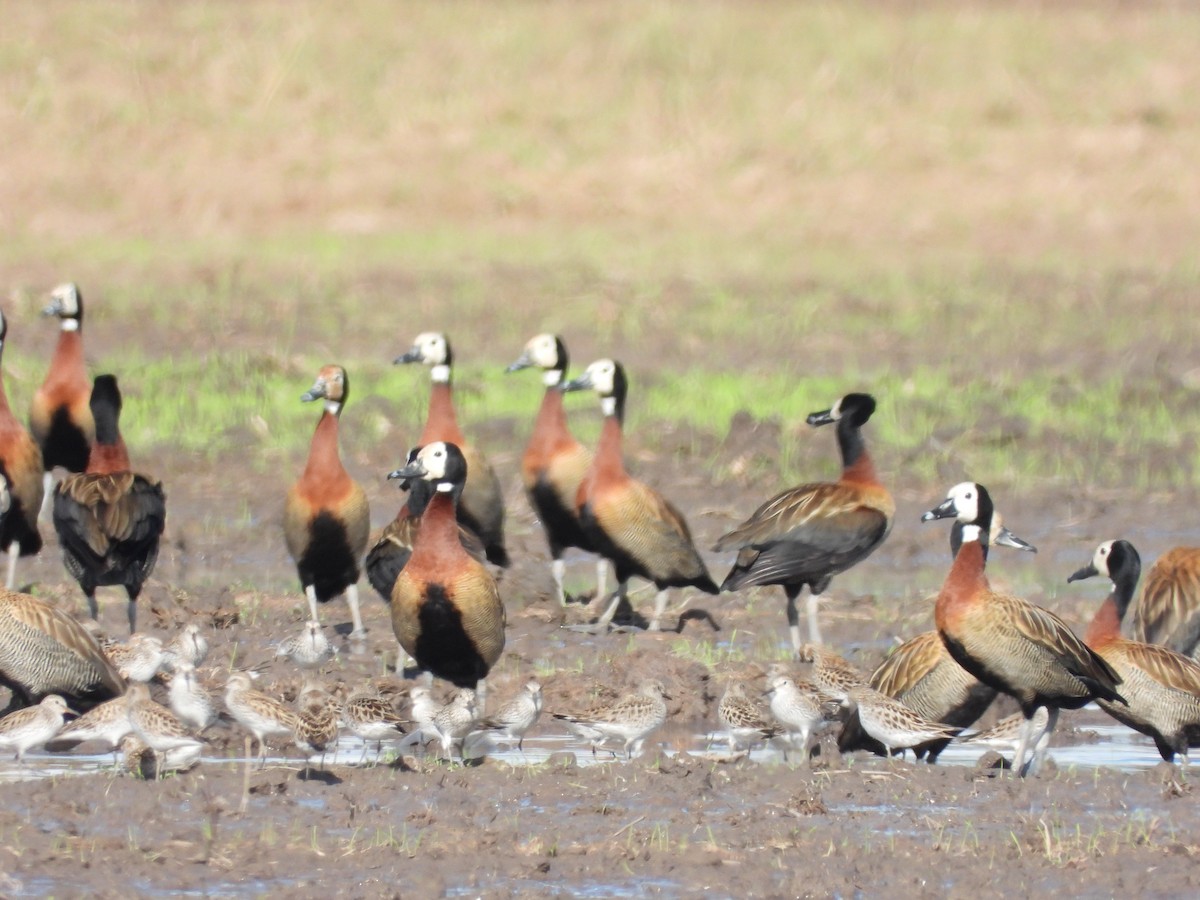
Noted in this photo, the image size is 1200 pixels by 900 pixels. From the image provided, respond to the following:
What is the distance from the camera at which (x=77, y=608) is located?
11.5 m

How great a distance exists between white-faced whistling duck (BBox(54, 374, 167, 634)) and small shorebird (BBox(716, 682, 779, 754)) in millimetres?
3323

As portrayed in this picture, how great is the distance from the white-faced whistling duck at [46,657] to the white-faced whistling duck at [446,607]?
3.96ft

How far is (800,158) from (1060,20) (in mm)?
7117

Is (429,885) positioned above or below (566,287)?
below

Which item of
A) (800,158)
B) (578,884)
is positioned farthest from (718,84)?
(578,884)

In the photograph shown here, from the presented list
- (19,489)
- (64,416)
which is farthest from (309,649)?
(64,416)

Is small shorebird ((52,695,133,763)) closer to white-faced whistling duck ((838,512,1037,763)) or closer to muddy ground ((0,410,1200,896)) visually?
muddy ground ((0,410,1200,896))

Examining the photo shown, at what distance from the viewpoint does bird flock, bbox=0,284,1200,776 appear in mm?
8656

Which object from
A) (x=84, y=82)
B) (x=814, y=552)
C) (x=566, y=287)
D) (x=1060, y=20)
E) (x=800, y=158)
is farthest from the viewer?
(x=1060, y=20)

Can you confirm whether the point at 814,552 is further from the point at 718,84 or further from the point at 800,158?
the point at 718,84

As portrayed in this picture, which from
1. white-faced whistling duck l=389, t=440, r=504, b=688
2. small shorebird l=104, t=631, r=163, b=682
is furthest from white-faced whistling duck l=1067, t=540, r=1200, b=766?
small shorebird l=104, t=631, r=163, b=682

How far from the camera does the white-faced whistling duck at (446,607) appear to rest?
9.30 meters

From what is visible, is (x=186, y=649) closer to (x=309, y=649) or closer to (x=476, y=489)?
(x=309, y=649)

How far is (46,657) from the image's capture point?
9.05m
